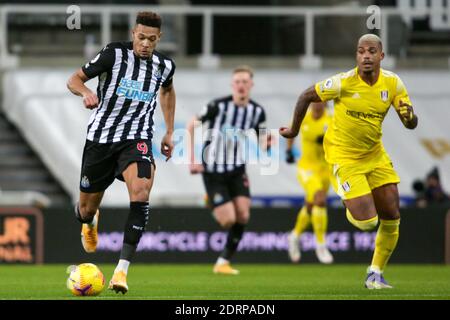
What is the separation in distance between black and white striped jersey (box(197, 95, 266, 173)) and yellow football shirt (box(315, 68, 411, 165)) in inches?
142

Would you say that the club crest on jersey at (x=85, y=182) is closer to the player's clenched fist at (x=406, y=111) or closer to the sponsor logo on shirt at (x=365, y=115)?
the sponsor logo on shirt at (x=365, y=115)

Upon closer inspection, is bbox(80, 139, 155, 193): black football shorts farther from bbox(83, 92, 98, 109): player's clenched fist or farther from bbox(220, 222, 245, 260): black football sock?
bbox(220, 222, 245, 260): black football sock

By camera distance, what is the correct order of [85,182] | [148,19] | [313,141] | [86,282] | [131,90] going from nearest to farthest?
[86,282]
[148,19]
[131,90]
[85,182]
[313,141]

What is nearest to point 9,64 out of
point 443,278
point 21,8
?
point 21,8

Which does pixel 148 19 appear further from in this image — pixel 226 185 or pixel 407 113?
pixel 226 185

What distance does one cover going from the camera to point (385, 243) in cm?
1111

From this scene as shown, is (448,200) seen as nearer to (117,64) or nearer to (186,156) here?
(186,156)

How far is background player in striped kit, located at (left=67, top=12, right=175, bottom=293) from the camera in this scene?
1025cm

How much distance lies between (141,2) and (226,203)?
8.72 m

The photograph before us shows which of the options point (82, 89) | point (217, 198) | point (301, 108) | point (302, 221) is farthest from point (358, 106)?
point (302, 221)

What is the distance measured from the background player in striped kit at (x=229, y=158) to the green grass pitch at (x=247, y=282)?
2.16ft

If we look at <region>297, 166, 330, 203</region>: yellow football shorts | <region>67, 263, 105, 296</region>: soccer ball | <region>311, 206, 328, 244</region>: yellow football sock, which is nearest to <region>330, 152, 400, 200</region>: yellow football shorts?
<region>67, 263, 105, 296</region>: soccer ball

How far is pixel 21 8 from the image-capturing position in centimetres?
2041

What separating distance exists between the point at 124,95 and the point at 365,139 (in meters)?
2.27
